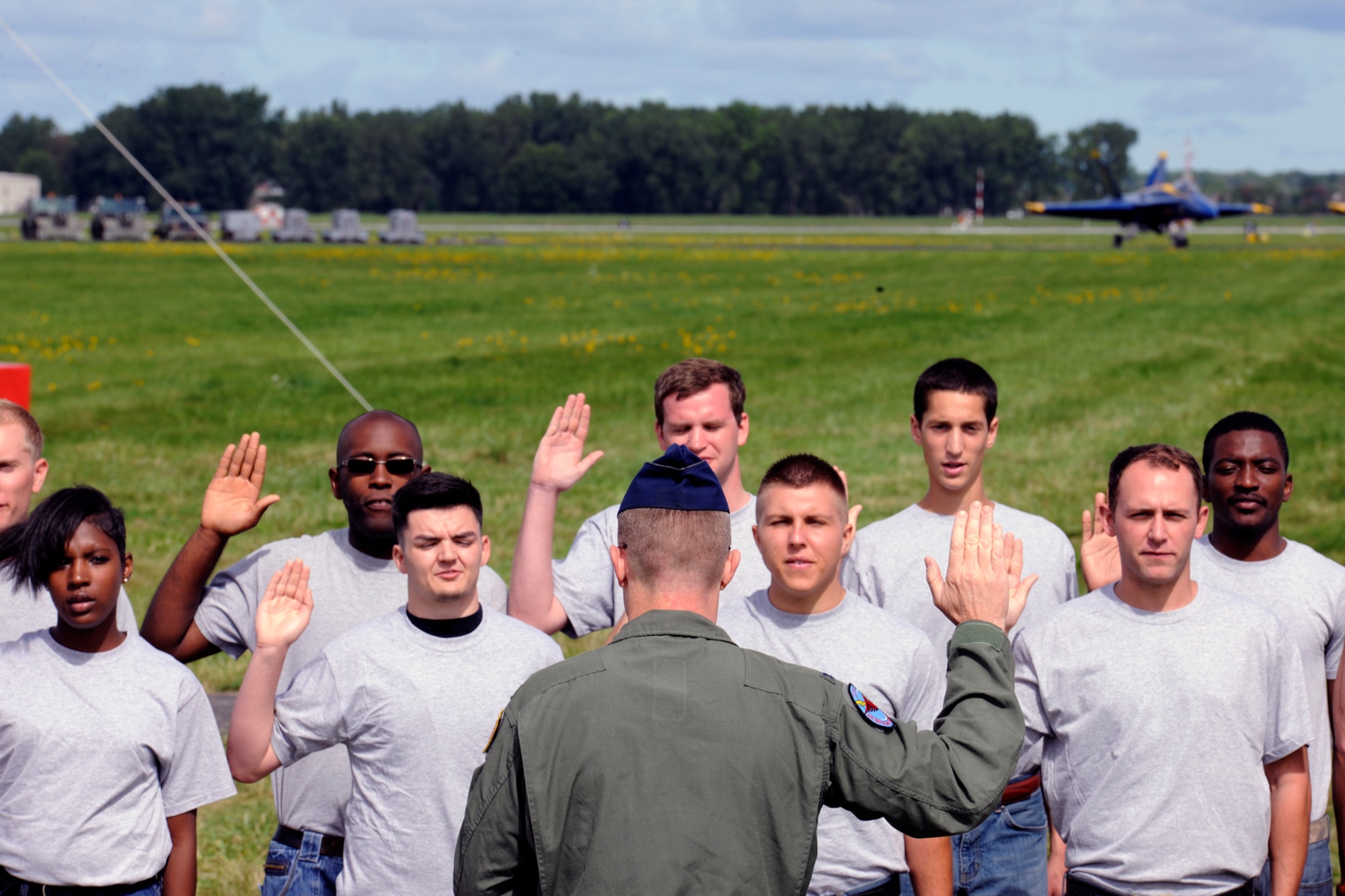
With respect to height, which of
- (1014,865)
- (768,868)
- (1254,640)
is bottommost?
(1014,865)

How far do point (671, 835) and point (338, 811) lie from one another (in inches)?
69.0

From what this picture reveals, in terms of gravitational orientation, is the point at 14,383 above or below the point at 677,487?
above

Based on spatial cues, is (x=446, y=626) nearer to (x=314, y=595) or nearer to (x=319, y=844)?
(x=314, y=595)

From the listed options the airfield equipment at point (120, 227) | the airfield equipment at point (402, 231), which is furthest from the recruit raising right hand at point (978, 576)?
the airfield equipment at point (120, 227)

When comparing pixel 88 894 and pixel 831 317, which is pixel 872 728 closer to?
pixel 88 894

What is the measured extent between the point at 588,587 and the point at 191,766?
55.8 inches

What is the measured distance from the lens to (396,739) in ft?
11.8

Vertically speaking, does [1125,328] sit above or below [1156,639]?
above

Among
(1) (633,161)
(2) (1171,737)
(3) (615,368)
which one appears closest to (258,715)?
(2) (1171,737)

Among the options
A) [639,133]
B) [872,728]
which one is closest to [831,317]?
[872,728]

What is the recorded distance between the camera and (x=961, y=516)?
2.97 meters

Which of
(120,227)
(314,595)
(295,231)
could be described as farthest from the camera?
(295,231)

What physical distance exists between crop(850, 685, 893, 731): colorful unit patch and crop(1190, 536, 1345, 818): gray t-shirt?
2052 millimetres

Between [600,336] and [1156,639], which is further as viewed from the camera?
[600,336]
